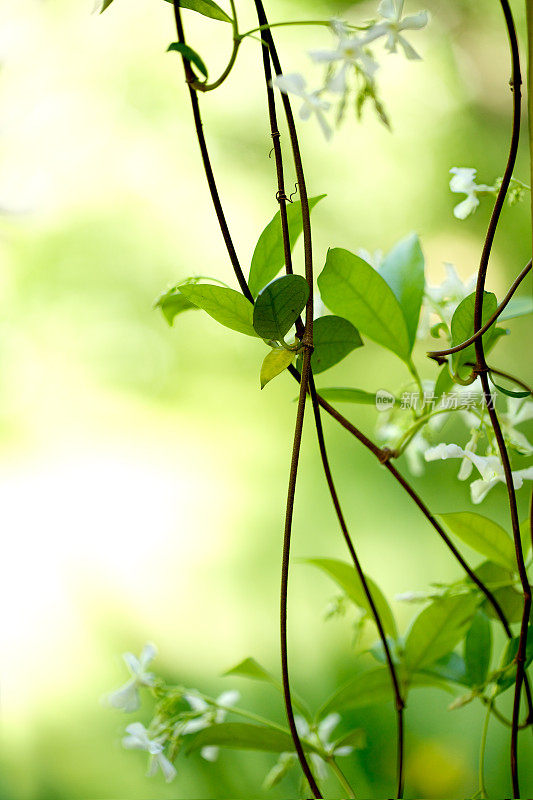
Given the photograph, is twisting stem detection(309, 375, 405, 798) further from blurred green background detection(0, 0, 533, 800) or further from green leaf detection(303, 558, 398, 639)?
blurred green background detection(0, 0, 533, 800)

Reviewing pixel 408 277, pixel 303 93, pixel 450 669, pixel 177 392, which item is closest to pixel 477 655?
pixel 450 669

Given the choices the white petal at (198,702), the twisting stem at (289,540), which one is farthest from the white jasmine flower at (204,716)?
the twisting stem at (289,540)

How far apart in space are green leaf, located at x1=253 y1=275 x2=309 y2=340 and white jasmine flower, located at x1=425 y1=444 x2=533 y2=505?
0.10m

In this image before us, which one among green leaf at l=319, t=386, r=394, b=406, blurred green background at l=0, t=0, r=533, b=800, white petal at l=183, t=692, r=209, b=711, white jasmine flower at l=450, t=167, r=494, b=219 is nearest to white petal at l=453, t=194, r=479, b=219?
white jasmine flower at l=450, t=167, r=494, b=219

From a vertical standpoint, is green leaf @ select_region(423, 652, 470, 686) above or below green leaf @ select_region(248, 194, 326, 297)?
below

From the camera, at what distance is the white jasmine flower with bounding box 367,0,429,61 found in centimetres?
23

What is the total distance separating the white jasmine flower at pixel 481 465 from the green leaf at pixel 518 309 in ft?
0.26

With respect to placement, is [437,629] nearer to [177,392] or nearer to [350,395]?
[350,395]

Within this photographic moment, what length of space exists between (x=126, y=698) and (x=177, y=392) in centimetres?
49

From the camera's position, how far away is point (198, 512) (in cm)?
83

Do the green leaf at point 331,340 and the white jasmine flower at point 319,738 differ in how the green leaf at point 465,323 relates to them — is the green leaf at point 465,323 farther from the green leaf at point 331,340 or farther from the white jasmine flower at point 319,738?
the white jasmine flower at point 319,738

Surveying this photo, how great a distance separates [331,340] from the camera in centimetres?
33

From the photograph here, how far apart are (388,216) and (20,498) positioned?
59cm

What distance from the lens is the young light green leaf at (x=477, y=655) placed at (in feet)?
1.30
